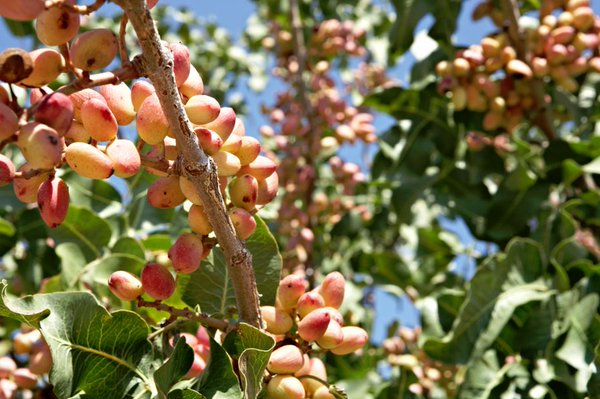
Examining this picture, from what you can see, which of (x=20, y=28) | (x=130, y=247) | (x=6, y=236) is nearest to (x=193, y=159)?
(x=130, y=247)

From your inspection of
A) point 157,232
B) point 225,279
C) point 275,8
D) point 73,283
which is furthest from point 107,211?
point 275,8

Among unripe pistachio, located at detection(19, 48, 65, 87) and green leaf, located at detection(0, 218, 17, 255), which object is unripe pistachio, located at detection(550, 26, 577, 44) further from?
unripe pistachio, located at detection(19, 48, 65, 87)

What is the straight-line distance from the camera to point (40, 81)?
2.69 feet

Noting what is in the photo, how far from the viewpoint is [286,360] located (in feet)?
3.16

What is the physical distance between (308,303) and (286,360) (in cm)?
8

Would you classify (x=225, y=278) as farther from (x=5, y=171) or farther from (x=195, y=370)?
(x=5, y=171)

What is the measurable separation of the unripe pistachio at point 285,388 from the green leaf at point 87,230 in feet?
2.18

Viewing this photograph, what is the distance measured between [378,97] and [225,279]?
1.17 metres

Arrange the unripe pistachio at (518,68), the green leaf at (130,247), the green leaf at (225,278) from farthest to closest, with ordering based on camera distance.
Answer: the unripe pistachio at (518,68) < the green leaf at (130,247) < the green leaf at (225,278)

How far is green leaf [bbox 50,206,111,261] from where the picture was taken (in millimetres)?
1532

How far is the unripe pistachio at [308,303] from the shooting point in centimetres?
100

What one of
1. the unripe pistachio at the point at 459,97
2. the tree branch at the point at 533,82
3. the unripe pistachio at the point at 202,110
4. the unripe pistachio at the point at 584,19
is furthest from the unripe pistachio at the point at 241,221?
the unripe pistachio at the point at 584,19

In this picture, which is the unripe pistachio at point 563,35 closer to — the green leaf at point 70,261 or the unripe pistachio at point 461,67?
the unripe pistachio at point 461,67

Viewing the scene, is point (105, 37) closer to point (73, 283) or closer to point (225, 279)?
point (225, 279)
